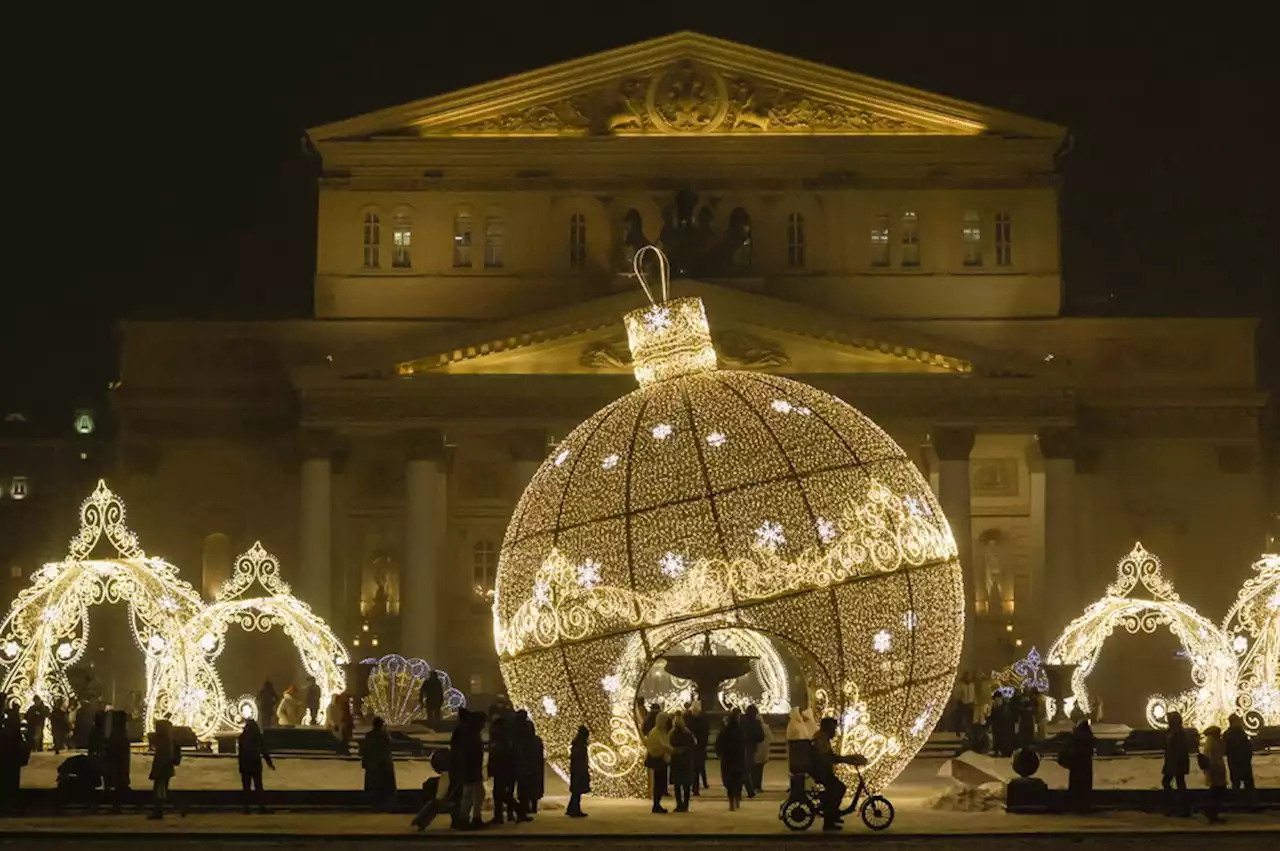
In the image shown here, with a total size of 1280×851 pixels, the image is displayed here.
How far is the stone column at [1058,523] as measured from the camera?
52250mm

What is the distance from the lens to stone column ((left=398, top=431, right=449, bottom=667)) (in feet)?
170

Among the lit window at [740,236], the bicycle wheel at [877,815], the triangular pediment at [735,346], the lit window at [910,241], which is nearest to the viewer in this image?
the bicycle wheel at [877,815]

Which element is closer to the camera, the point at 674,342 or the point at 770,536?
the point at 770,536

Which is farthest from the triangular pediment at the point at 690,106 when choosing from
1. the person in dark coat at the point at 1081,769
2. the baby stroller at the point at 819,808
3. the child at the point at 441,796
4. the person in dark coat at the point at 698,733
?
the baby stroller at the point at 819,808

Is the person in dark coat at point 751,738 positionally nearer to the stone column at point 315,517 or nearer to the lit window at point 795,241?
the stone column at point 315,517

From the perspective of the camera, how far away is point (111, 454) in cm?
7762

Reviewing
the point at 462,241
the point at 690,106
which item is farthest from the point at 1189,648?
the point at 462,241

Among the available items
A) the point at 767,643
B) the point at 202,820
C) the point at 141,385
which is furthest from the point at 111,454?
the point at 202,820

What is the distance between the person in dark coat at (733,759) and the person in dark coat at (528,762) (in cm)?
235

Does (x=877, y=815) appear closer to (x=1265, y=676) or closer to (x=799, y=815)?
(x=799, y=815)

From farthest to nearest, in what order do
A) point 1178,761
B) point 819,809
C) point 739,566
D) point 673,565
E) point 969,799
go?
1. point 969,799
2. point 1178,761
3. point 673,565
4. point 739,566
5. point 819,809

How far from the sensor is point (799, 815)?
23672 millimetres

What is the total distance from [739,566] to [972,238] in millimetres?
35742

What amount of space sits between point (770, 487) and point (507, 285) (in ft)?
113
